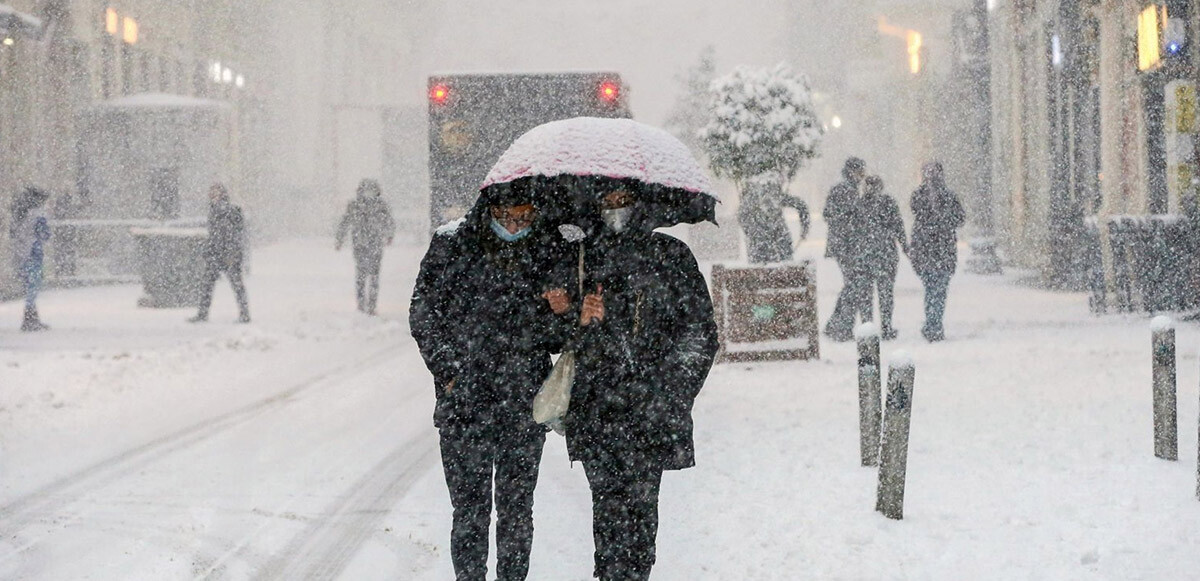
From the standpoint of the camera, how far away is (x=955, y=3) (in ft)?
169

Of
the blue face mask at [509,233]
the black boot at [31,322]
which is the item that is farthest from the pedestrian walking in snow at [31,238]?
the blue face mask at [509,233]

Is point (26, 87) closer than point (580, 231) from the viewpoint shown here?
No

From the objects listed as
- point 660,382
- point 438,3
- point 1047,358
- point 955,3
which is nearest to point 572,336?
point 660,382

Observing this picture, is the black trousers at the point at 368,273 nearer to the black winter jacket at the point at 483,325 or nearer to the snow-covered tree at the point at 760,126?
the snow-covered tree at the point at 760,126

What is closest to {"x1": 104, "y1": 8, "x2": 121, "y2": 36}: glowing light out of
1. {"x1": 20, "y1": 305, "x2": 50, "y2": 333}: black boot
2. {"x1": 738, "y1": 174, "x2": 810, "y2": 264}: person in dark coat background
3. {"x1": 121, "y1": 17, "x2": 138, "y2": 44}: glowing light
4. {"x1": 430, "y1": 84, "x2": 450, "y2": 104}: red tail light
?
{"x1": 121, "y1": 17, "x2": 138, "y2": 44}: glowing light

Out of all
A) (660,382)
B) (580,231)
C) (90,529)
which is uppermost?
→ (580,231)

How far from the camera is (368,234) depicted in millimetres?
18953

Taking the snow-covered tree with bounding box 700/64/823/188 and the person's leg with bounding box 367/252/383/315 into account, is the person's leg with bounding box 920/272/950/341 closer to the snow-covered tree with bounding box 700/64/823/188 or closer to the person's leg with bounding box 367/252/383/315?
the snow-covered tree with bounding box 700/64/823/188

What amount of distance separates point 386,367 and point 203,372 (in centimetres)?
172

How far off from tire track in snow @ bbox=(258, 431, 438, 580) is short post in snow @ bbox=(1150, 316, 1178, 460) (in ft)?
13.8

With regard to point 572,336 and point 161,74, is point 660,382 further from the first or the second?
point 161,74

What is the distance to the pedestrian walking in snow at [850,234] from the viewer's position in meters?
14.3

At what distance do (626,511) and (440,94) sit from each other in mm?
13293

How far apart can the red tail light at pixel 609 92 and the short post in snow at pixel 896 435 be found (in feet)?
34.1
